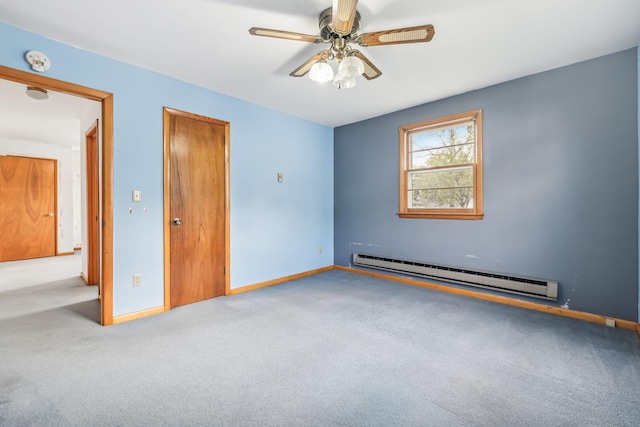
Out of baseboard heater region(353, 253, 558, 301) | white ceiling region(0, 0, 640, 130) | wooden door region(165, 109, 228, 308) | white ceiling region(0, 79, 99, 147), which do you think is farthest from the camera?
white ceiling region(0, 79, 99, 147)

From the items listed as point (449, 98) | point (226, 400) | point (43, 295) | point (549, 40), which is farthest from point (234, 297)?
point (549, 40)

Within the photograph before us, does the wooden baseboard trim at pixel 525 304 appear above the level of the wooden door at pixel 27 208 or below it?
below

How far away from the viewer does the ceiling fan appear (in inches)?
68.3

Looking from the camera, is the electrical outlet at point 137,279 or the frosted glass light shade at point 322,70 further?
the electrical outlet at point 137,279

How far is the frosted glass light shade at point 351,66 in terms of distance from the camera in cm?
196

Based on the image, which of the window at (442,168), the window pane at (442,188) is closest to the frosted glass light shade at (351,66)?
the window at (442,168)

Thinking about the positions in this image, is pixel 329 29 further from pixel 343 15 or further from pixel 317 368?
pixel 317 368

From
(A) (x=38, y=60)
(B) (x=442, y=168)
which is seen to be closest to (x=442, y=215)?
(B) (x=442, y=168)

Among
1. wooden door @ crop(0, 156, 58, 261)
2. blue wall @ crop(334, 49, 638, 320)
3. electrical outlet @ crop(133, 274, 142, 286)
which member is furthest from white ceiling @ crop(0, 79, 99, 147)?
blue wall @ crop(334, 49, 638, 320)

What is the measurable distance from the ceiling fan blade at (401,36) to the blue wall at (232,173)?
7.16 feet

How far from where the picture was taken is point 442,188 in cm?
374

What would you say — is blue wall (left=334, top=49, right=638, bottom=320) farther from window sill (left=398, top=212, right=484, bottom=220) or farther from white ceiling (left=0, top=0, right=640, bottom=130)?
white ceiling (left=0, top=0, right=640, bottom=130)

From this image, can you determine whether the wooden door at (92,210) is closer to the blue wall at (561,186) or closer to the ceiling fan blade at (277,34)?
the ceiling fan blade at (277,34)

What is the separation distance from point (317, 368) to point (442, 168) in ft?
9.69
